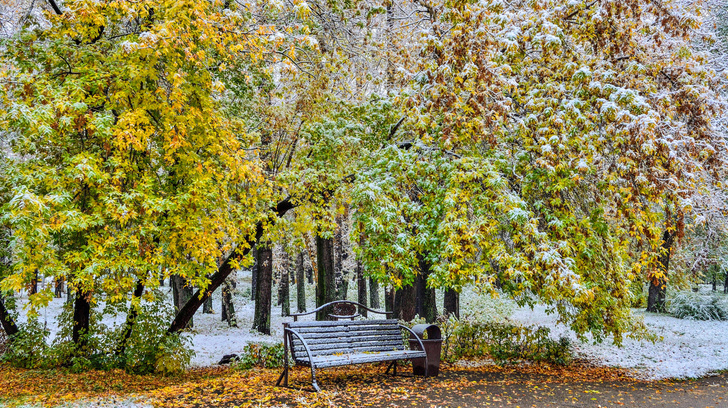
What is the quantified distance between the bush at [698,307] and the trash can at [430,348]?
1409 cm

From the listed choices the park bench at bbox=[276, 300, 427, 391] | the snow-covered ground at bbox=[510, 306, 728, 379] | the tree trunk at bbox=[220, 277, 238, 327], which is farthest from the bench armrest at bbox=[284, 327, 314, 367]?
the tree trunk at bbox=[220, 277, 238, 327]

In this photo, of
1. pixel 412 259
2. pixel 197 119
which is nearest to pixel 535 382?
pixel 412 259

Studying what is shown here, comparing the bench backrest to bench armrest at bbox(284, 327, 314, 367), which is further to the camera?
the bench backrest

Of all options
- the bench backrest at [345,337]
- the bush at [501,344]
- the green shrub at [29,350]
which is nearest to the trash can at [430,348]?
the bench backrest at [345,337]

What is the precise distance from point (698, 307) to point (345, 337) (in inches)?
625

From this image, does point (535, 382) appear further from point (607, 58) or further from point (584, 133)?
point (607, 58)

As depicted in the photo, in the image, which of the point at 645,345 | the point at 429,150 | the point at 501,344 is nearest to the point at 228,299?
the point at 501,344

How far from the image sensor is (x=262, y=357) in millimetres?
8531

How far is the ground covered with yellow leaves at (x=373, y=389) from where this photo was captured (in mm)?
5531

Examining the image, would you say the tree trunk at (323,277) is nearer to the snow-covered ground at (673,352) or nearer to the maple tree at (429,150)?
the maple tree at (429,150)

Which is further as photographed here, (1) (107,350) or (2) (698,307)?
(2) (698,307)

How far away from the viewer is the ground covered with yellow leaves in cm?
553

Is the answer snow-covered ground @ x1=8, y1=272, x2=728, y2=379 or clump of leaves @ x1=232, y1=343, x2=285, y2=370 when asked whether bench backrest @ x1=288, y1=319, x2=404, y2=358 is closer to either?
clump of leaves @ x1=232, y1=343, x2=285, y2=370

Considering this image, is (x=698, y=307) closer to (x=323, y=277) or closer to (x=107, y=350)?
(x=323, y=277)
